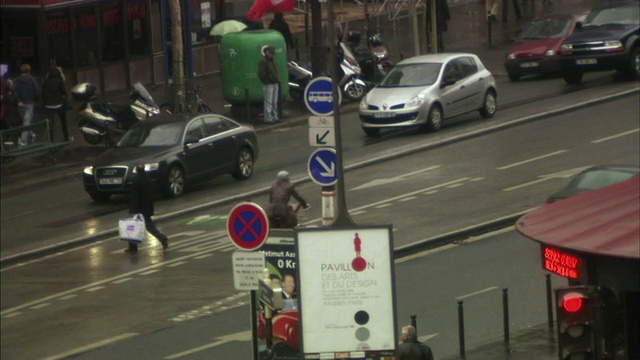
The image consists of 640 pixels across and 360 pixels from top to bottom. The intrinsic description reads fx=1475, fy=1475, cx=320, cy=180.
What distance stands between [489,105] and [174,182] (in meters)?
9.31

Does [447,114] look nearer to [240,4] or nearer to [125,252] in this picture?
[125,252]

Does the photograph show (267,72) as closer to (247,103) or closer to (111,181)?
(247,103)

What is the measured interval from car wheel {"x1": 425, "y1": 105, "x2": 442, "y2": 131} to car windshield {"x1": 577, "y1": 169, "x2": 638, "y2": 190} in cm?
1233

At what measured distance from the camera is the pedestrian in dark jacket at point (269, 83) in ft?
115

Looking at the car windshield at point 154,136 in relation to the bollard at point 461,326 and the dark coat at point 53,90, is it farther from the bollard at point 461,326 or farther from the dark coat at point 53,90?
the bollard at point 461,326

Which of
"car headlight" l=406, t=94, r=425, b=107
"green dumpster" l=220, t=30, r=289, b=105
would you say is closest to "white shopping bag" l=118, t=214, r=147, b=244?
"car headlight" l=406, t=94, r=425, b=107

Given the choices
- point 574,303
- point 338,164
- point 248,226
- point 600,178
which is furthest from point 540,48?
point 574,303

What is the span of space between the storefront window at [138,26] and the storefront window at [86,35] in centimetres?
156

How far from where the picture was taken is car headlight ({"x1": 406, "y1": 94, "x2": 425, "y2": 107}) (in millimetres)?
32562

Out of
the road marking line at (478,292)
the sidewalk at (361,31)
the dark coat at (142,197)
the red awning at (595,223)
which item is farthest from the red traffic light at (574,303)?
the sidewalk at (361,31)

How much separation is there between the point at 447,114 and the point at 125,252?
1137cm

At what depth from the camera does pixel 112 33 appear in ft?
132

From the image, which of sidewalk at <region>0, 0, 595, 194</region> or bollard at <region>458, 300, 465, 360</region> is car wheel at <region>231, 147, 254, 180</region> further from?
bollard at <region>458, 300, 465, 360</region>

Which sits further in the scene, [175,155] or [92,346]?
[175,155]
